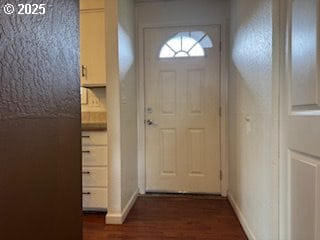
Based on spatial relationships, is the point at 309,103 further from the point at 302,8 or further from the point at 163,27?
the point at 163,27

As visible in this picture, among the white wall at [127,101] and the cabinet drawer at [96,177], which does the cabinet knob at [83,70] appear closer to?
the white wall at [127,101]

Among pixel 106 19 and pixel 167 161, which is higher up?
pixel 106 19

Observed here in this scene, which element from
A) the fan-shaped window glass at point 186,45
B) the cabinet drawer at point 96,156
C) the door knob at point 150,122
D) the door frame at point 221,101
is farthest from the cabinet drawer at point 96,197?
the fan-shaped window glass at point 186,45

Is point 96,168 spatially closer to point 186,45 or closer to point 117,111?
point 117,111

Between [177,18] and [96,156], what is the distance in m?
1.92

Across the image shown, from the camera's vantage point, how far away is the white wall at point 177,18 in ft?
11.5

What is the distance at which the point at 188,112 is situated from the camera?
3590mm

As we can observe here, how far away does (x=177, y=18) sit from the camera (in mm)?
3561

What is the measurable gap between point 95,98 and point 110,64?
94 cm

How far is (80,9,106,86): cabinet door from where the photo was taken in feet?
9.77

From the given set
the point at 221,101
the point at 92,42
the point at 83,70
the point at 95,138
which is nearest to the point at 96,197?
the point at 95,138

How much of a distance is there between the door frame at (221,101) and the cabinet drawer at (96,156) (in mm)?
835

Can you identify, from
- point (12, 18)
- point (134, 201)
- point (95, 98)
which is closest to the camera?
point (12, 18)

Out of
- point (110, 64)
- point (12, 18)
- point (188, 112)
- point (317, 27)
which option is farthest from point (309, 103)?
point (188, 112)
